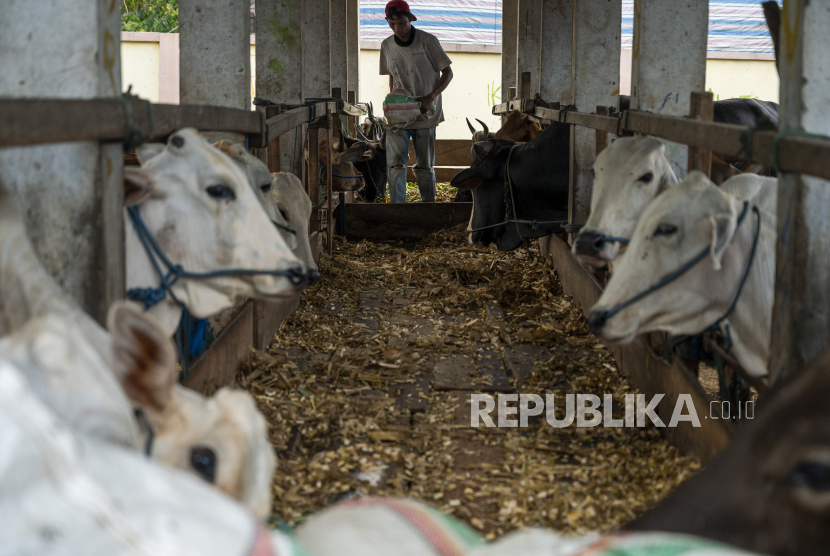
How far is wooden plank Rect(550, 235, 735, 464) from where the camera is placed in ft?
9.41

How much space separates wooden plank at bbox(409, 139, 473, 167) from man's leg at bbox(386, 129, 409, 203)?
11.1 ft

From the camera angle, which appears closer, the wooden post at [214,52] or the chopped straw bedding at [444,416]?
the chopped straw bedding at [444,416]

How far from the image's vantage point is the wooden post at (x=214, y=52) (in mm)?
4137

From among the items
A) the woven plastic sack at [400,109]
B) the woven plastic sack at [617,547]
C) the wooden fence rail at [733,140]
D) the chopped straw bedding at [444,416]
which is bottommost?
the chopped straw bedding at [444,416]

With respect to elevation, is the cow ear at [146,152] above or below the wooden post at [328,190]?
above

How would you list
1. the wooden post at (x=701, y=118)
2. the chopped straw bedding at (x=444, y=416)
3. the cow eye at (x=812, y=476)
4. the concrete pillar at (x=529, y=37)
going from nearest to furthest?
the cow eye at (x=812, y=476)
the chopped straw bedding at (x=444, y=416)
the wooden post at (x=701, y=118)
the concrete pillar at (x=529, y=37)

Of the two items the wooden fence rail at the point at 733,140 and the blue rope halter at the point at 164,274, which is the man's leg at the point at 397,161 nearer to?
the wooden fence rail at the point at 733,140

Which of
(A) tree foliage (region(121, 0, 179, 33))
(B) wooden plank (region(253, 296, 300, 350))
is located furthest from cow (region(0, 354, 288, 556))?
(A) tree foliage (region(121, 0, 179, 33))

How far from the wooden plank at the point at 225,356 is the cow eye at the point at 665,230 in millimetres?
1643

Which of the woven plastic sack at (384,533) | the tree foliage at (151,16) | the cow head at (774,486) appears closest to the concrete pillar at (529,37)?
the cow head at (774,486)

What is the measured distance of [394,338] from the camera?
517cm

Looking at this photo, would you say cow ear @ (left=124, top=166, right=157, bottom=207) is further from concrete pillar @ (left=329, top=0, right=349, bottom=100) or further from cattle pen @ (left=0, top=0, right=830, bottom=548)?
concrete pillar @ (left=329, top=0, right=349, bottom=100)

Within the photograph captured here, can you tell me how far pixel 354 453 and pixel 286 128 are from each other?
7.27ft

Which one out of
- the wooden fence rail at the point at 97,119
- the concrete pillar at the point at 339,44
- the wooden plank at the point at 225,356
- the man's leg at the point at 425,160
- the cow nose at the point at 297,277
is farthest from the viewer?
the concrete pillar at the point at 339,44
